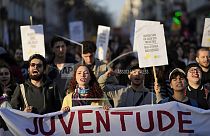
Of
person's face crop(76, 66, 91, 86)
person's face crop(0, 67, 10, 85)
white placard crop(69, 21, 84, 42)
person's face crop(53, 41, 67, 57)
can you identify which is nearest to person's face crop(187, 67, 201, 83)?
person's face crop(76, 66, 91, 86)

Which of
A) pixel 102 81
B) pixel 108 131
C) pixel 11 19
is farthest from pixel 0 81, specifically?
pixel 11 19

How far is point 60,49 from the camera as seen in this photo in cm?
1031

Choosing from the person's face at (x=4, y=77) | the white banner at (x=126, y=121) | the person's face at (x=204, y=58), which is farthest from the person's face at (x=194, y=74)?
the person's face at (x=4, y=77)

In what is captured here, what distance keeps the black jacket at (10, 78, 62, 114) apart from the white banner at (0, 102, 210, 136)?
0.36 meters

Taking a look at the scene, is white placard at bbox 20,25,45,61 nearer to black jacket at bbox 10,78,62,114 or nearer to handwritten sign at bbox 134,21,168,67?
handwritten sign at bbox 134,21,168,67

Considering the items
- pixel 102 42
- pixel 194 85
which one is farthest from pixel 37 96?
pixel 102 42

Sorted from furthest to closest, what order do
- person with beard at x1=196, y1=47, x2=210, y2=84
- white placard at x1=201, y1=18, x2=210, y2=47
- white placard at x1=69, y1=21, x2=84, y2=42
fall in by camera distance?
white placard at x1=69, y1=21, x2=84, y2=42 < white placard at x1=201, y1=18, x2=210, y2=47 < person with beard at x1=196, y1=47, x2=210, y2=84

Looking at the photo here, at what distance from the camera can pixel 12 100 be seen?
303 inches

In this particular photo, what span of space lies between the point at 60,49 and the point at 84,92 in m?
2.96

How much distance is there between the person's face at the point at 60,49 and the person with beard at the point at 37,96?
7.90ft

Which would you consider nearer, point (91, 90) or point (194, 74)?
point (91, 90)

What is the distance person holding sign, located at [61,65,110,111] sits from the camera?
24.3 feet

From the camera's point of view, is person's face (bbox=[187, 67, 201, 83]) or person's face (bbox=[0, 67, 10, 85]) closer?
person's face (bbox=[187, 67, 201, 83])

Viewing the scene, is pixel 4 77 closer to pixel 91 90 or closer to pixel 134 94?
pixel 91 90
